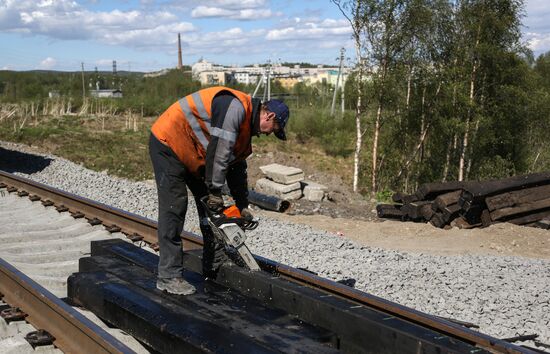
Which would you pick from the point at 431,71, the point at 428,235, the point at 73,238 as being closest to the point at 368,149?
the point at 431,71

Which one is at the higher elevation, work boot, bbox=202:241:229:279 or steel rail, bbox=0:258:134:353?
work boot, bbox=202:241:229:279

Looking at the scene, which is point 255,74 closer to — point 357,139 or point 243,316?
point 357,139

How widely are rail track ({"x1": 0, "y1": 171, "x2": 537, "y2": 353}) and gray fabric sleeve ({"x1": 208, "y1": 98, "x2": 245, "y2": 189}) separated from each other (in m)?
1.27

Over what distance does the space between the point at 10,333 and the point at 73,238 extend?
3.32 metres

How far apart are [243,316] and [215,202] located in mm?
888

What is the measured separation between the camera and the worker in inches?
174

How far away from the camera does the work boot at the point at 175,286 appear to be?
4.79 metres

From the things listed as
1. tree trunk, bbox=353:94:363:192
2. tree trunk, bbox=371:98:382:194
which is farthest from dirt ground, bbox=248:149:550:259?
tree trunk, bbox=371:98:382:194

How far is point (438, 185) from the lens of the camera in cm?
1333

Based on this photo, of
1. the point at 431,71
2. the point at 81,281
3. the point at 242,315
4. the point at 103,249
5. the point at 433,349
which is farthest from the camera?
the point at 431,71

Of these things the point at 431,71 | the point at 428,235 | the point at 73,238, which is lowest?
the point at 428,235

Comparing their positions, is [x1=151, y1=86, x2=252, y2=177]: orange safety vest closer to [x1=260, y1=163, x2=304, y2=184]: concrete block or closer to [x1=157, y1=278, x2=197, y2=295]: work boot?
[x1=157, y1=278, x2=197, y2=295]: work boot

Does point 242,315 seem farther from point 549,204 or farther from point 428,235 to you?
point 549,204

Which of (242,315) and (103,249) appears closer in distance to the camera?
(242,315)
